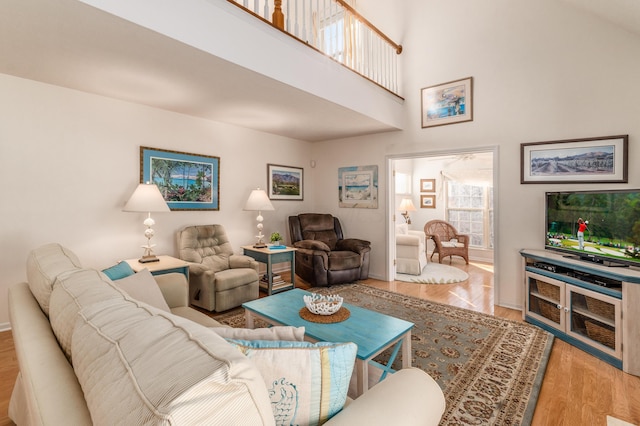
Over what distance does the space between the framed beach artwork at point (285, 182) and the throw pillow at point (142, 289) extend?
3.24m

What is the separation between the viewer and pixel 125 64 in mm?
2406

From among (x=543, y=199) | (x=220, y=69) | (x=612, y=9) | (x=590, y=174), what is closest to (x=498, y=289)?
(x=543, y=199)

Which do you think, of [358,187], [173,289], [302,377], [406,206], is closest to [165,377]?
[302,377]

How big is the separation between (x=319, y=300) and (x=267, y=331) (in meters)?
1.18

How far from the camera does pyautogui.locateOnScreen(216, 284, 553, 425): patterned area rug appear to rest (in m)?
1.82

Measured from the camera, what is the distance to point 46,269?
1257mm

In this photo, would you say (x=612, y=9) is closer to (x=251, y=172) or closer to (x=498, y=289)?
(x=498, y=289)

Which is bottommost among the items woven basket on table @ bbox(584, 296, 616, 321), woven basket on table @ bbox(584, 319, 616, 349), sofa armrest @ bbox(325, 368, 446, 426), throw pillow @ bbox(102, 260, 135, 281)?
woven basket on table @ bbox(584, 319, 616, 349)

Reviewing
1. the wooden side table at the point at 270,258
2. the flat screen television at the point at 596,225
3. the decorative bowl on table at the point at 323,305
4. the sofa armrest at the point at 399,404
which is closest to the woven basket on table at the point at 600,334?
the flat screen television at the point at 596,225

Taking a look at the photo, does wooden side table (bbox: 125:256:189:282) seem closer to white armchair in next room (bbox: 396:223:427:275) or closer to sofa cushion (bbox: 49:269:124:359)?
sofa cushion (bbox: 49:269:124:359)

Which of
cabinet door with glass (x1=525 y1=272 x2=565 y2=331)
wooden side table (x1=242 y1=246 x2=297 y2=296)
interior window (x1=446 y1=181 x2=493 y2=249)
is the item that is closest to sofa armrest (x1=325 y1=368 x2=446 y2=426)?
cabinet door with glass (x1=525 y1=272 x2=565 y2=331)

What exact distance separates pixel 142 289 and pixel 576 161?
13.2ft

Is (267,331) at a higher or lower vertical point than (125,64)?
lower

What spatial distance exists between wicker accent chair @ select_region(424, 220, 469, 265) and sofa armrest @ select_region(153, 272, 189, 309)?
488 cm
